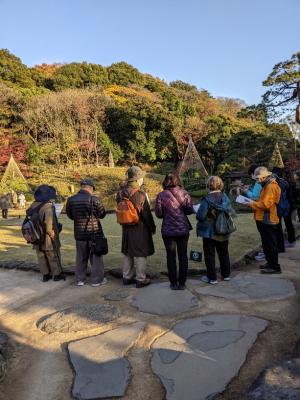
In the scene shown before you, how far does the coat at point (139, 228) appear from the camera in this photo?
434cm

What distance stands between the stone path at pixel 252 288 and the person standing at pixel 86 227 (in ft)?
4.46

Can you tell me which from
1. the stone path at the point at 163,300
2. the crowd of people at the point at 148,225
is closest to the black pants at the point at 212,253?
the crowd of people at the point at 148,225

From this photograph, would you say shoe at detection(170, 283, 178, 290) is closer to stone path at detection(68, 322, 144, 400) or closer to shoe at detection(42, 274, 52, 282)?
stone path at detection(68, 322, 144, 400)

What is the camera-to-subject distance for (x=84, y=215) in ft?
15.0

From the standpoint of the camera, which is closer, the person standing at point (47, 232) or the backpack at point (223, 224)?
the backpack at point (223, 224)

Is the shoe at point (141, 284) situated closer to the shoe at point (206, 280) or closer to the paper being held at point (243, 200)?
the shoe at point (206, 280)

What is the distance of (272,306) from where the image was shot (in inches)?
139

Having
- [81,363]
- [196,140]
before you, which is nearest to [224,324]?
[81,363]

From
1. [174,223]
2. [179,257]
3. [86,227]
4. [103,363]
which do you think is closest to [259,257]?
[179,257]

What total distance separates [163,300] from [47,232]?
1.82 m

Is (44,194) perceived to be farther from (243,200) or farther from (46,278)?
(243,200)

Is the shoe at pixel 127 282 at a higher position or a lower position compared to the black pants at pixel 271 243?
lower

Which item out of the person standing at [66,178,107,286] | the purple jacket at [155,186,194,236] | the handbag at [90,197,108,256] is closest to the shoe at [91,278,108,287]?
the person standing at [66,178,107,286]

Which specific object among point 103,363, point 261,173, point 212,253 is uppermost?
point 261,173
